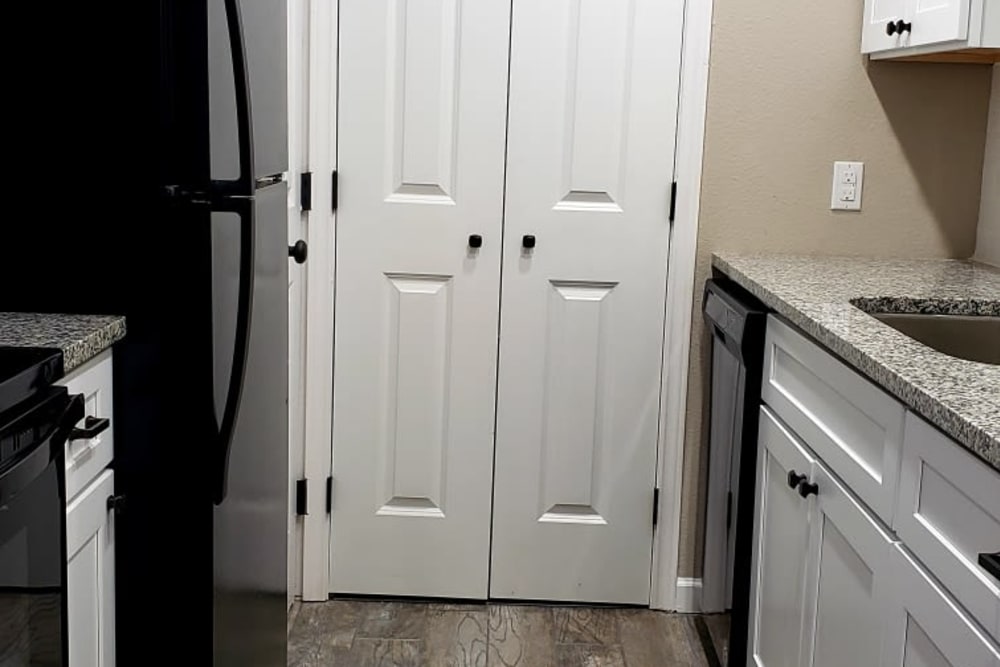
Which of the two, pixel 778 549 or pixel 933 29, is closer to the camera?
pixel 778 549

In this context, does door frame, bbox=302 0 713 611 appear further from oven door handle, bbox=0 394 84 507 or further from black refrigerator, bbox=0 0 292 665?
oven door handle, bbox=0 394 84 507

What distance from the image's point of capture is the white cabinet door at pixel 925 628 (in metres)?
1.40

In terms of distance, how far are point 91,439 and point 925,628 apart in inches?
44.2

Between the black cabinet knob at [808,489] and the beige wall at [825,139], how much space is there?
3.40ft

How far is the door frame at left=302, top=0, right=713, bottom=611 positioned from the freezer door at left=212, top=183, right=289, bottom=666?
0.63m

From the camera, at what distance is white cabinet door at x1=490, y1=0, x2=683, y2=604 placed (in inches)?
120

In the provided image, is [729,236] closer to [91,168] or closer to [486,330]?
[486,330]

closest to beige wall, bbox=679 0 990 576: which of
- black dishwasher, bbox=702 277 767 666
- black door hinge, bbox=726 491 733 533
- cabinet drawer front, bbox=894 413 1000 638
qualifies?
black dishwasher, bbox=702 277 767 666

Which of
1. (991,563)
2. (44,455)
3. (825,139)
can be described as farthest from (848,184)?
(44,455)

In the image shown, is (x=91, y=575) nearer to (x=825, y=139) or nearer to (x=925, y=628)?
(x=925, y=628)

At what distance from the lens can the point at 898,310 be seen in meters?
2.43

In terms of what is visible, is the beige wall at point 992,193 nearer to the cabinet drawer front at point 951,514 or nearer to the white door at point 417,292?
the white door at point 417,292

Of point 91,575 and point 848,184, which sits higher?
point 848,184

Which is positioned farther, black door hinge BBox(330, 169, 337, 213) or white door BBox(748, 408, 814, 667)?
black door hinge BBox(330, 169, 337, 213)
